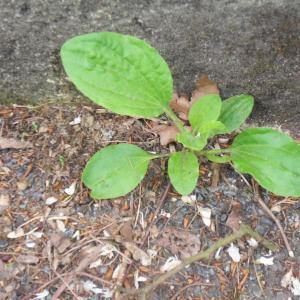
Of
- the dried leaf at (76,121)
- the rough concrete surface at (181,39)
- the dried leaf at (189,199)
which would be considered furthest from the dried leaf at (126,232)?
the rough concrete surface at (181,39)

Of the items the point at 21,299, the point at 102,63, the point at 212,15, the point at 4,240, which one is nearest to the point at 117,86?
the point at 102,63

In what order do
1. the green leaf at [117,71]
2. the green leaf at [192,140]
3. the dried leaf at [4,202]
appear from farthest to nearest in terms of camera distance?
the dried leaf at [4,202]
the green leaf at [192,140]
the green leaf at [117,71]

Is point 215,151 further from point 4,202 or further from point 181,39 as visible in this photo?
point 4,202

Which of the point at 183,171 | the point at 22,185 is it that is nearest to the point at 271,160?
the point at 183,171

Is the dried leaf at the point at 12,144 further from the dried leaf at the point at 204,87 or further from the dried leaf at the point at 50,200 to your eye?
the dried leaf at the point at 204,87

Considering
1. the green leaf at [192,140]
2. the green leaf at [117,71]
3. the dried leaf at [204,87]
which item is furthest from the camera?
the dried leaf at [204,87]

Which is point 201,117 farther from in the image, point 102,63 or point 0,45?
point 0,45

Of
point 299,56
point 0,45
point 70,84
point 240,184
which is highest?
point 299,56
